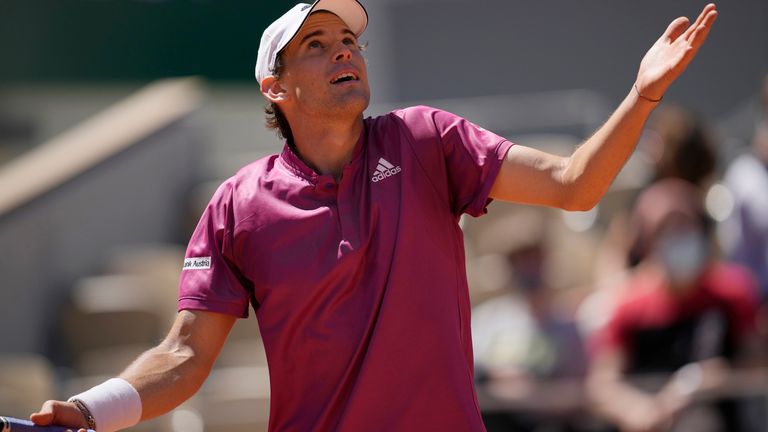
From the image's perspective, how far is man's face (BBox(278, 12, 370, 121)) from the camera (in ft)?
12.6

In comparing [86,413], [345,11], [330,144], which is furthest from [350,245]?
[86,413]

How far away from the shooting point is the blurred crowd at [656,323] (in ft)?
22.1

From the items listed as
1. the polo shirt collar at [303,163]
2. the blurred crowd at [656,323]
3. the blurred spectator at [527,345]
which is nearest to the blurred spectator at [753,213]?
the blurred crowd at [656,323]

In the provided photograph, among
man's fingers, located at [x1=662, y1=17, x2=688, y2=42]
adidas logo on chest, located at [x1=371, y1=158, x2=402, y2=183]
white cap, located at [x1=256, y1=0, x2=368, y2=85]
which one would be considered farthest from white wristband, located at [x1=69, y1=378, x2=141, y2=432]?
man's fingers, located at [x1=662, y1=17, x2=688, y2=42]

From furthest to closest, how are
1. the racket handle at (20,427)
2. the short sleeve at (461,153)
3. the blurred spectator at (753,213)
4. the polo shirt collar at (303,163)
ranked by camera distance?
1. the blurred spectator at (753,213)
2. the polo shirt collar at (303,163)
3. the short sleeve at (461,153)
4. the racket handle at (20,427)

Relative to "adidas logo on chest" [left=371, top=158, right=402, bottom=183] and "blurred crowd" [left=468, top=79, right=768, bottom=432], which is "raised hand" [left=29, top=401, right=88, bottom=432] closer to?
"adidas logo on chest" [left=371, top=158, right=402, bottom=183]

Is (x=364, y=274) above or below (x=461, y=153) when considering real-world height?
below

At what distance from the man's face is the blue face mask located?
131 inches

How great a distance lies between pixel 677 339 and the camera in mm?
6809

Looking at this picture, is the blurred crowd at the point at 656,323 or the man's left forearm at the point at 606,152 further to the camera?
the blurred crowd at the point at 656,323

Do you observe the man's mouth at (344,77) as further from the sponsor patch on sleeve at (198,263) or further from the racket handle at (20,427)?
the racket handle at (20,427)

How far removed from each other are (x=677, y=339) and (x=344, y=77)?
354 cm

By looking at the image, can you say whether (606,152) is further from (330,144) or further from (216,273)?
(216,273)

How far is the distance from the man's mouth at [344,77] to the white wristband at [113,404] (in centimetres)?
108
